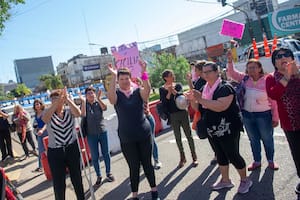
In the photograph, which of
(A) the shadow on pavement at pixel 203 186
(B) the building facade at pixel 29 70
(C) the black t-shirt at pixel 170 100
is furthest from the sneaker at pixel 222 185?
(B) the building facade at pixel 29 70

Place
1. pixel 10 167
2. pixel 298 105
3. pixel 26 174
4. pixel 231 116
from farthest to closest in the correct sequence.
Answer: pixel 10 167, pixel 26 174, pixel 231 116, pixel 298 105

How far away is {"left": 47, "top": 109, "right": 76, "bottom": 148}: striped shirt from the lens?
152 inches

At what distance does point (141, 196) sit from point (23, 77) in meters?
152

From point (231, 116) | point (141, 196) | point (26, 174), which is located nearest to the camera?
point (231, 116)

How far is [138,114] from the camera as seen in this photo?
4027 mm

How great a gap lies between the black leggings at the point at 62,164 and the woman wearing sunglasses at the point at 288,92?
100 inches

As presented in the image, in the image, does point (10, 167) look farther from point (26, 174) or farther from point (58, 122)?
point (58, 122)

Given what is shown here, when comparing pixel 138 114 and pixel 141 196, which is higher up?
pixel 138 114

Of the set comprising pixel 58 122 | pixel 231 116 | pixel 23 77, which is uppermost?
pixel 23 77

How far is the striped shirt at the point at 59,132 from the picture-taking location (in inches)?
152

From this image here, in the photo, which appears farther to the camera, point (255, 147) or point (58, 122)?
point (255, 147)

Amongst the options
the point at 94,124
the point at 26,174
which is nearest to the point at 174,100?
the point at 94,124

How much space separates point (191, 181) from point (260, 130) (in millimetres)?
1343

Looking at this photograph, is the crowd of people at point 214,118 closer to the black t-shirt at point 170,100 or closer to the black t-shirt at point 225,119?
the black t-shirt at point 225,119
